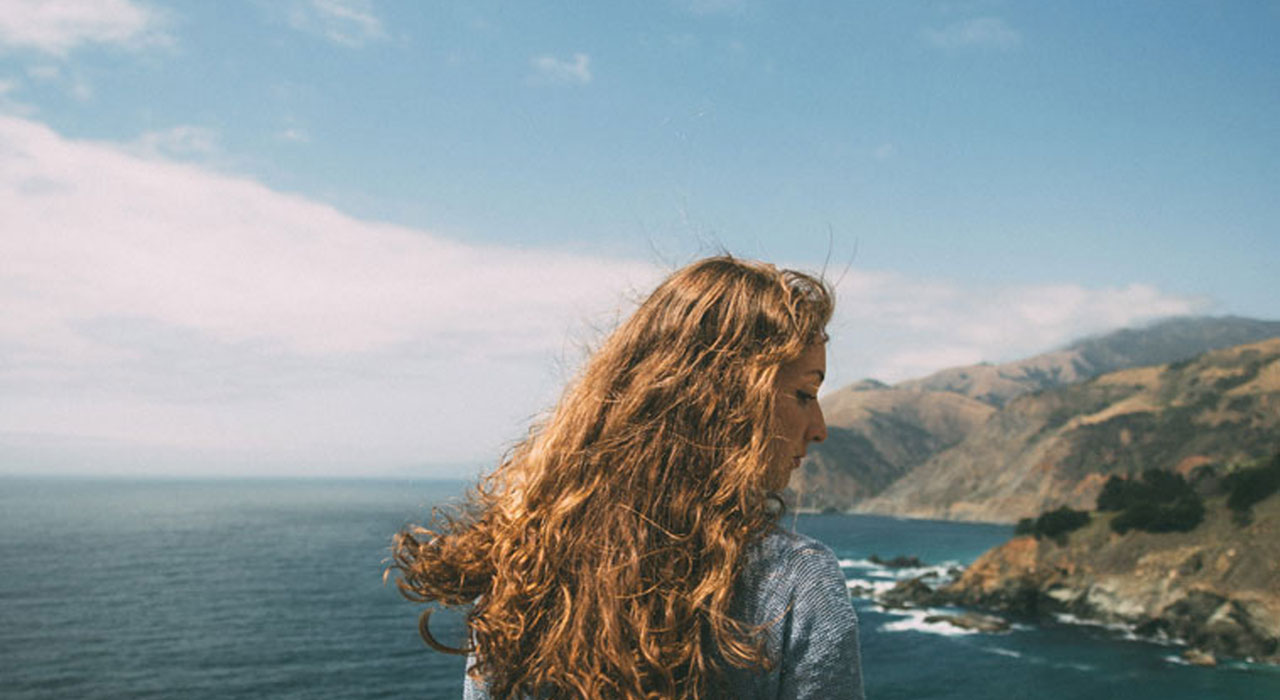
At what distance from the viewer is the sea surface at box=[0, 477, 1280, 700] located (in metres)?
35.8

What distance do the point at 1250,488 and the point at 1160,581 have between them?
8.10 m

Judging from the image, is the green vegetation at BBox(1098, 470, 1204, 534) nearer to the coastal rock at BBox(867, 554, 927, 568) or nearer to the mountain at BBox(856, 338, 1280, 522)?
the coastal rock at BBox(867, 554, 927, 568)

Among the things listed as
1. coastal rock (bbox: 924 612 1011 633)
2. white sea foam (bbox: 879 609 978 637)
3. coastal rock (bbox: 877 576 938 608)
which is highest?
coastal rock (bbox: 924 612 1011 633)

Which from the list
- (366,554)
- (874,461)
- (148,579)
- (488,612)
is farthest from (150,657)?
(874,461)

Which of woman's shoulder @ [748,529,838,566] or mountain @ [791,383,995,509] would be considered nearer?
woman's shoulder @ [748,529,838,566]

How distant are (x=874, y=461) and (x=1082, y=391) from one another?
50005 millimetres

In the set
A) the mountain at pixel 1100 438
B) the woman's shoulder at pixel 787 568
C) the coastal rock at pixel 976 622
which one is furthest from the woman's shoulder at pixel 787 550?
the mountain at pixel 1100 438

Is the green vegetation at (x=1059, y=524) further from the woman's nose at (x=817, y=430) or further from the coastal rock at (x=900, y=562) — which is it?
the woman's nose at (x=817, y=430)

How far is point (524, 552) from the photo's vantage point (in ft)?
5.47

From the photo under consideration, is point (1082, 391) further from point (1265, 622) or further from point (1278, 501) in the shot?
point (1265, 622)

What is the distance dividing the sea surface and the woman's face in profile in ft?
2.93

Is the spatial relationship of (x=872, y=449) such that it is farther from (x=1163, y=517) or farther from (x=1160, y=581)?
(x=1160, y=581)

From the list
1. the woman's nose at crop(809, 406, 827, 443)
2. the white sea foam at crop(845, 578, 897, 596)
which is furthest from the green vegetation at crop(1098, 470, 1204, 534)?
the woman's nose at crop(809, 406, 827, 443)

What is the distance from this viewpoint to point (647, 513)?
1.61 meters
